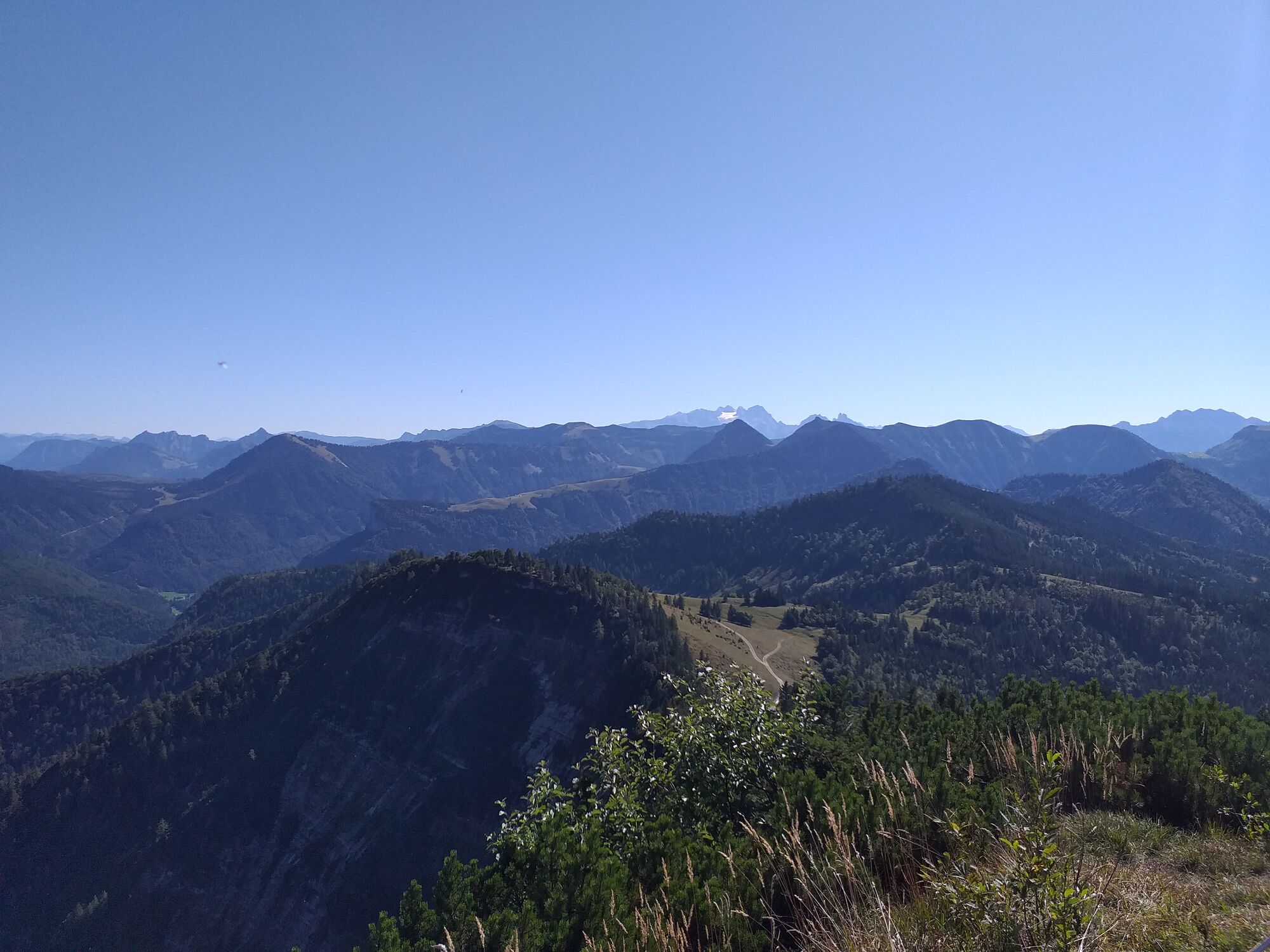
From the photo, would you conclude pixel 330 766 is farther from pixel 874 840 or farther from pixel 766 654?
pixel 874 840

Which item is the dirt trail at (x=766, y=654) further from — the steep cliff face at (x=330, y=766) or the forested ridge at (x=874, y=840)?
the forested ridge at (x=874, y=840)

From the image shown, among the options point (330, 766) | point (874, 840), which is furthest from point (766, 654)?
point (874, 840)

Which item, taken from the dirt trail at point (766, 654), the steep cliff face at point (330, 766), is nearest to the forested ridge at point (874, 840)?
the steep cliff face at point (330, 766)

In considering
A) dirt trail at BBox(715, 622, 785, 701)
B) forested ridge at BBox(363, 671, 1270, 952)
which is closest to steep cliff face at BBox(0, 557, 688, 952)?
dirt trail at BBox(715, 622, 785, 701)

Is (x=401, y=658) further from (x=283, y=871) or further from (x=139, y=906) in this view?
(x=139, y=906)

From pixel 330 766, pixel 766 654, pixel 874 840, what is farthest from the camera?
pixel 766 654

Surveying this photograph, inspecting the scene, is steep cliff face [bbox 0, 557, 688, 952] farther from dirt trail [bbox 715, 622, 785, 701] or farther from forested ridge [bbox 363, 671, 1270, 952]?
forested ridge [bbox 363, 671, 1270, 952]

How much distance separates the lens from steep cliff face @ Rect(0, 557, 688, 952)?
10388 cm

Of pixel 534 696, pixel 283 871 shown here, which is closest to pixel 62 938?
pixel 283 871

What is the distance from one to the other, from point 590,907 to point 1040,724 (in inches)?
674

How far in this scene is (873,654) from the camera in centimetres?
19450

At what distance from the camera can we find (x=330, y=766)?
12244cm

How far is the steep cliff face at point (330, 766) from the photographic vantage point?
4090 inches

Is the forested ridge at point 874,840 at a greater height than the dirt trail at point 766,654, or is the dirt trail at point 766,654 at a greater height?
the forested ridge at point 874,840
